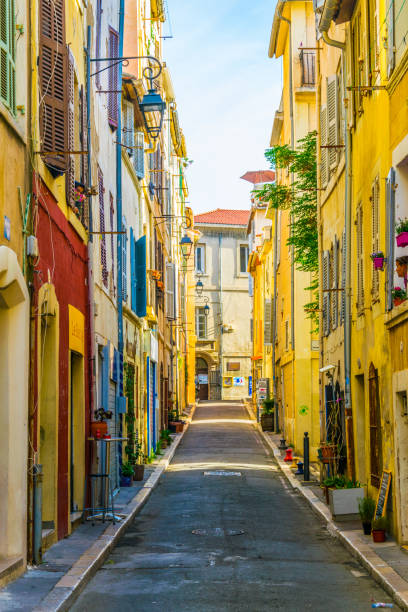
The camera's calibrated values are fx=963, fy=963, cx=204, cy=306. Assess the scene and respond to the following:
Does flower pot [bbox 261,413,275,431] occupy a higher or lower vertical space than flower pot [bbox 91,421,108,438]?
lower

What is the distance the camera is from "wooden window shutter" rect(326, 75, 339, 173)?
18.9 metres

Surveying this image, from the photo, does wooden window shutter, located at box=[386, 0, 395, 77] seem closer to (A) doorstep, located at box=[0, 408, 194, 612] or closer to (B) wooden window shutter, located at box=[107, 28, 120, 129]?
(A) doorstep, located at box=[0, 408, 194, 612]

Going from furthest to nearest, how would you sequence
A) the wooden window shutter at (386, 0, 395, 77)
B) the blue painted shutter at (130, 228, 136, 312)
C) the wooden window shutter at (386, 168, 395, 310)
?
1. the blue painted shutter at (130, 228, 136, 312)
2. the wooden window shutter at (386, 0, 395, 77)
3. the wooden window shutter at (386, 168, 395, 310)

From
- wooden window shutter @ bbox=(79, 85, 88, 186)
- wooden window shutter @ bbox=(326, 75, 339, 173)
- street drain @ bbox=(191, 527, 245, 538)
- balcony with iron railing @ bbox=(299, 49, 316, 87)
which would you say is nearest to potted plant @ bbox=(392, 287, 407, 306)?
street drain @ bbox=(191, 527, 245, 538)

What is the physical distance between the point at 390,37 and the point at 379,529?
21.1 ft

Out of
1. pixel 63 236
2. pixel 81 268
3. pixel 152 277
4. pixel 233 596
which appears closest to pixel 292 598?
pixel 233 596

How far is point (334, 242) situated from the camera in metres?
19.2

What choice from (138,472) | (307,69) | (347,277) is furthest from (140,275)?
(307,69)

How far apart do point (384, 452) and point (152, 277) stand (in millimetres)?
17717

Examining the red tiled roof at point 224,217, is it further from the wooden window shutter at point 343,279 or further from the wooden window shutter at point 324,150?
the wooden window shutter at point 343,279

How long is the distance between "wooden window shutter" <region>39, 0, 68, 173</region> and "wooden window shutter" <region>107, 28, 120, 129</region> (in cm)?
783

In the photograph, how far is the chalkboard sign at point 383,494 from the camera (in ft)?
41.5

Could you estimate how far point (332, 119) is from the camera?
19.3m

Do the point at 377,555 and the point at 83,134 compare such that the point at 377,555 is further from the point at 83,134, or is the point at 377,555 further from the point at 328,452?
the point at 83,134
